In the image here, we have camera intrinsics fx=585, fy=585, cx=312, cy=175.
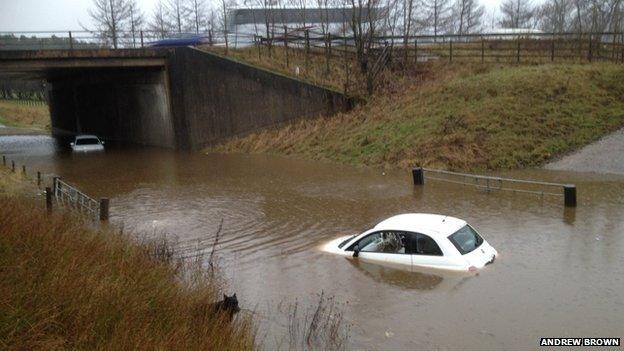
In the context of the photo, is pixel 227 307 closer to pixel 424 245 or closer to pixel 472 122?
pixel 424 245

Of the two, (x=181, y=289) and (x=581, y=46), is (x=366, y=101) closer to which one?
(x=581, y=46)

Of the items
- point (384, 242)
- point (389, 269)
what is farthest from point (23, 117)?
point (389, 269)

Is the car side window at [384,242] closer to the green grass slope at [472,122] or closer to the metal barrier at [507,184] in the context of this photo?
the metal barrier at [507,184]

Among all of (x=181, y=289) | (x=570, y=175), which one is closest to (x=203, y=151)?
(x=570, y=175)

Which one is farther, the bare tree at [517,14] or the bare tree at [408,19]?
the bare tree at [517,14]

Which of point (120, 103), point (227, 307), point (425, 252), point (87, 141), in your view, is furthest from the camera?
point (120, 103)

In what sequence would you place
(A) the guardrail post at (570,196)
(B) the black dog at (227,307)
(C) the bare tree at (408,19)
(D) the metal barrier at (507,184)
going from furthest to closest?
(C) the bare tree at (408,19)
(D) the metal barrier at (507,184)
(A) the guardrail post at (570,196)
(B) the black dog at (227,307)

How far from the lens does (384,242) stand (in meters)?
12.5

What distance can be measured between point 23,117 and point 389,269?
261ft

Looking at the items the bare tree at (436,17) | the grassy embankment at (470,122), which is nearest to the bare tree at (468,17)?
the bare tree at (436,17)

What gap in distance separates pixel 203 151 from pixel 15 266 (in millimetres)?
27341

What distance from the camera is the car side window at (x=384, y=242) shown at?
39.9 feet

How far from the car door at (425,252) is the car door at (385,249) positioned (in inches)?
5.9

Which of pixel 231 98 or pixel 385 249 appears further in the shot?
pixel 231 98
